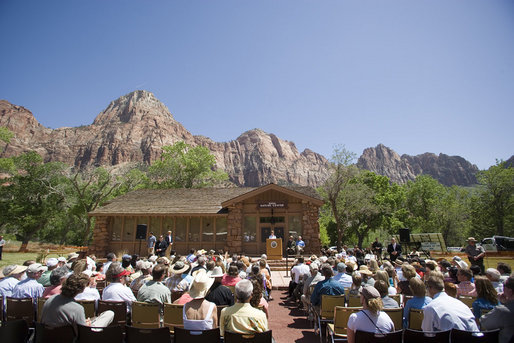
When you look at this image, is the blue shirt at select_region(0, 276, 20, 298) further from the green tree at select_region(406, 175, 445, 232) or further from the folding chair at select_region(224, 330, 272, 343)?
the green tree at select_region(406, 175, 445, 232)

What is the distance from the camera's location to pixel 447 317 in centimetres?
344

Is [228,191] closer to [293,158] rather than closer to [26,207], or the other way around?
[26,207]

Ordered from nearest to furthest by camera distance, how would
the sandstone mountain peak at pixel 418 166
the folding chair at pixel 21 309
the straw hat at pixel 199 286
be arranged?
the straw hat at pixel 199 286 → the folding chair at pixel 21 309 → the sandstone mountain peak at pixel 418 166

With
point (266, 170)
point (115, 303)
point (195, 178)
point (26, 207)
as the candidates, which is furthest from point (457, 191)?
point (266, 170)

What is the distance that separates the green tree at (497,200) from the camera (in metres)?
34.6

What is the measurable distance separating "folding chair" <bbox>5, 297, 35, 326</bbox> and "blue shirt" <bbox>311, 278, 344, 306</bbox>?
4.90 m

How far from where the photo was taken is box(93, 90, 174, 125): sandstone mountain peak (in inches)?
5866

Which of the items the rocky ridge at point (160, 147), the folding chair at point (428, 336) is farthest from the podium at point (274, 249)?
the rocky ridge at point (160, 147)

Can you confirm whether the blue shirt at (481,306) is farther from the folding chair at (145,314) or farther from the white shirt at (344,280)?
the folding chair at (145,314)

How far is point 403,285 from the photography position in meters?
6.21

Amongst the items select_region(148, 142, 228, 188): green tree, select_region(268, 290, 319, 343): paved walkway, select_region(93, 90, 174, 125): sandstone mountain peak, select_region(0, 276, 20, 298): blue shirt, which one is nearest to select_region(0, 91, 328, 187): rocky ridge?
select_region(93, 90, 174, 125): sandstone mountain peak

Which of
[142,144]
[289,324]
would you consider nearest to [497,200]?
[289,324]

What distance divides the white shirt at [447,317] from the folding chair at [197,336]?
2608 mm

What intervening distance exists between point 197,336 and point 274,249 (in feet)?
41.5
